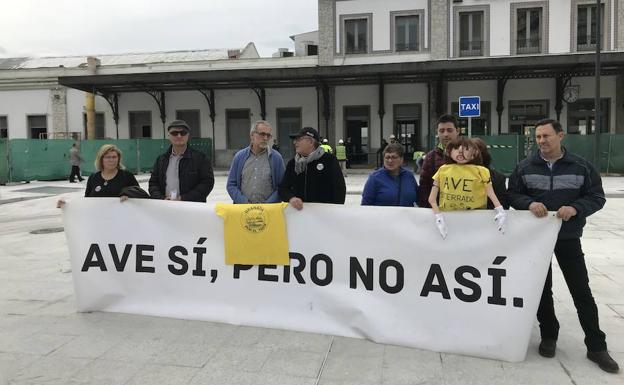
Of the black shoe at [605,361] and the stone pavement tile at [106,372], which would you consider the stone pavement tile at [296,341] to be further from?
the black shoe at [605,361]

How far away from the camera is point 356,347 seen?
162 inches

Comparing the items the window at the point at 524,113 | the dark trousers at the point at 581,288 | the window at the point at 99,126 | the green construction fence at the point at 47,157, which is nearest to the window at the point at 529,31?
the window at the point at 524,113

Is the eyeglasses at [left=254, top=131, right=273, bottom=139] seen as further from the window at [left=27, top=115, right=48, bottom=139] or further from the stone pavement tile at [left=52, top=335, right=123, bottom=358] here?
the window at [left=27, top=115, right=48, bottom=139]

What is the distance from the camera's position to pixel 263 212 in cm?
450

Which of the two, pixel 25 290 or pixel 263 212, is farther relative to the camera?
pixel 25 290

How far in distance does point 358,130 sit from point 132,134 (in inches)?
522

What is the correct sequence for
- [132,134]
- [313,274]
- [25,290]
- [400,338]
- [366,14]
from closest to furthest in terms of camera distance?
1. [400,338]
2. [313,274]
3. [25,290]
4. [366,14]
5. [132,134]

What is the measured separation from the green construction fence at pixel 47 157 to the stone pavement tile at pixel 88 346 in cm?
1399

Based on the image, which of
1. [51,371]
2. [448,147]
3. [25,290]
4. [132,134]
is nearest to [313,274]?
[448,147]

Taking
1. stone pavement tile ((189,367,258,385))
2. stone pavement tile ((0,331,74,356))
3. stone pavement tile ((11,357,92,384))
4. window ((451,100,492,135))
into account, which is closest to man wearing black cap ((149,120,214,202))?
stone pavement tile ((0,331,74,356))

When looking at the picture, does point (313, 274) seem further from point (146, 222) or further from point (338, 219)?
point (146, 222)

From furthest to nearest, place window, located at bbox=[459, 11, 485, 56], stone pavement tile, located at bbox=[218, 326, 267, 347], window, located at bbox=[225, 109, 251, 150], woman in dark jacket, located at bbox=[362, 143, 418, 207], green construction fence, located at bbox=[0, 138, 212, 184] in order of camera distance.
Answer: window, located at bbox=[225, 109, 251, 150] → window, located at bbox=[459, 11, 485, 56] → green construction fence, located at bbox=[0, 138, 212, 184] → woman in dark jacket, located at bbox=[362, 143, 418, 207] → stone pavement tile, located at bbox=[218, 326, 267, 347]

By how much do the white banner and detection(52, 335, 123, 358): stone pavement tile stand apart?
1.86 ft

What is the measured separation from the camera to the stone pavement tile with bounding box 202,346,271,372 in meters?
3.77
